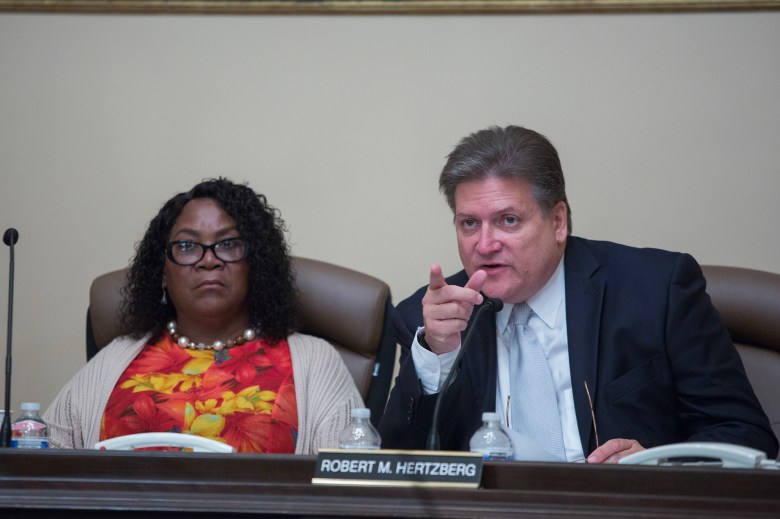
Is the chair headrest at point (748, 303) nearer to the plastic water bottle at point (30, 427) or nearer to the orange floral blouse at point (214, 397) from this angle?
→ the orange floral blouse at point (214, 397)

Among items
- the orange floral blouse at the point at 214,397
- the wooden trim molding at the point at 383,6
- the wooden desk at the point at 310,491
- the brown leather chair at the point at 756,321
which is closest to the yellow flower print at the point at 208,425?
the orange floral blouse at the point at 214,397

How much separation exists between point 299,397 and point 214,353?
1.08ft

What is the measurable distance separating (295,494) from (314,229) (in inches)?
76.7

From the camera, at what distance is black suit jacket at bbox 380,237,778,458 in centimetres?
212

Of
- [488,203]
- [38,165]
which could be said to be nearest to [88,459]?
[488,203]

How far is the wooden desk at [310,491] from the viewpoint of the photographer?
4.33 feet

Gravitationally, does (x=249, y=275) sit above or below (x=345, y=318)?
above

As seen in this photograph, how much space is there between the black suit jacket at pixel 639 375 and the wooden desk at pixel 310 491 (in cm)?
73

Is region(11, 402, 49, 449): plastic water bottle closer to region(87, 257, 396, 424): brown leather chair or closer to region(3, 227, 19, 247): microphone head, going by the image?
region(3, 227, 19, 247): microphone head

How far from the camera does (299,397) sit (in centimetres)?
267

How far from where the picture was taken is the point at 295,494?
54.2 inches

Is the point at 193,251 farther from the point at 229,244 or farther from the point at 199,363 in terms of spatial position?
the point at 199,363

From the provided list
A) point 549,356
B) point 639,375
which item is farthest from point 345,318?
point 639,375

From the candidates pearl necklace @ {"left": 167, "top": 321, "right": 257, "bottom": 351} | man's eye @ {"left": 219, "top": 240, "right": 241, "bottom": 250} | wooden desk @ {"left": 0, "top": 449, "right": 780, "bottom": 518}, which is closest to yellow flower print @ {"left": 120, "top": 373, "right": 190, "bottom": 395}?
pearl necklace @ {"left": 167, "top": 321, "right": 257, "bottom": 351}
